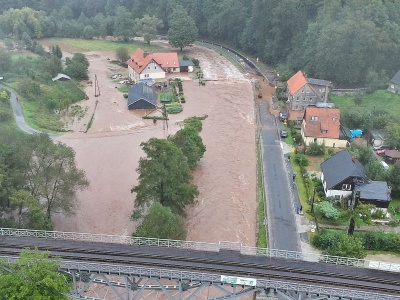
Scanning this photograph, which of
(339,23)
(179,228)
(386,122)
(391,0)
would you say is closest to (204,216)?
(179,228)

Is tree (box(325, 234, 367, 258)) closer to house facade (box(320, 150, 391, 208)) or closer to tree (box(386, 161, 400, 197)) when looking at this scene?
house facade (box(320, 150, 391, 208))

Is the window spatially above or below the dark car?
below

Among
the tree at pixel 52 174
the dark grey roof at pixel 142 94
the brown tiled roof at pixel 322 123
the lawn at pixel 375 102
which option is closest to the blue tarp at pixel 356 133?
the brown tiled roof at pixel 322 123

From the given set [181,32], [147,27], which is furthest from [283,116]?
[147,27]

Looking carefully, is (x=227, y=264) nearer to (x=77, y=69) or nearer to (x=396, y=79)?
(x=396, y=79)

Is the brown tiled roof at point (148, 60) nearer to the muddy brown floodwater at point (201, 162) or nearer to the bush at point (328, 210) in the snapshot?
the muddy brown floodwater at point (201, 162)

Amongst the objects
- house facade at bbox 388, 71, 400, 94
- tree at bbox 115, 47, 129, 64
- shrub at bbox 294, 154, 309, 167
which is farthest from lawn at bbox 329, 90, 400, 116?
tree at bbox 115, 47, 129, 64

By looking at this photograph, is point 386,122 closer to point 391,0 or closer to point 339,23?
point 339,23
